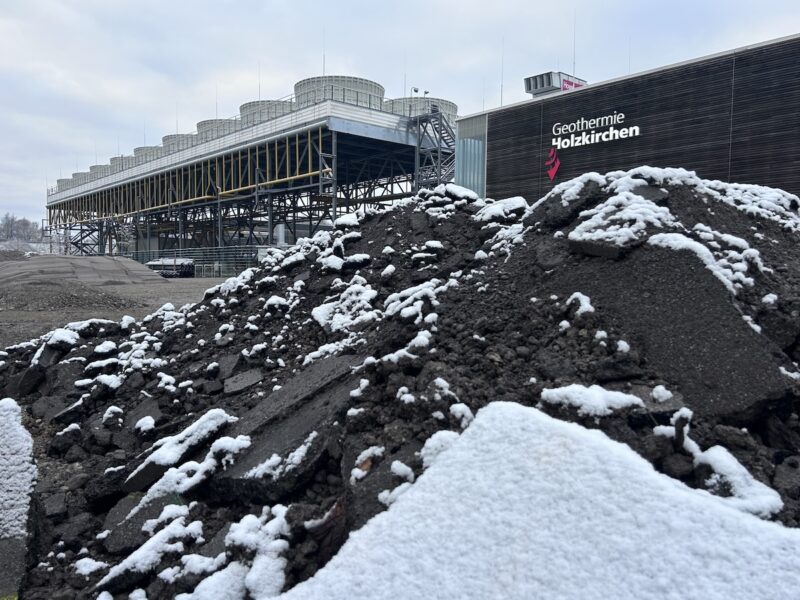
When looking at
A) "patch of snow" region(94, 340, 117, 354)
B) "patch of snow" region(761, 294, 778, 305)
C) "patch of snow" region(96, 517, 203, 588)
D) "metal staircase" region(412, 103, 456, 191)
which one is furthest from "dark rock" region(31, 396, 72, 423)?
"metal staircase" region(412, 103, 456, 191)

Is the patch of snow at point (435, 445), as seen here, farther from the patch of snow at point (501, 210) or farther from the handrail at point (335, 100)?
the handrail at point (335, 100)

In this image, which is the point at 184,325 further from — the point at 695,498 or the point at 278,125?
the point at 278,125

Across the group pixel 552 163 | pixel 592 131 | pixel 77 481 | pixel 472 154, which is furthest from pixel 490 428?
pixel 472 154

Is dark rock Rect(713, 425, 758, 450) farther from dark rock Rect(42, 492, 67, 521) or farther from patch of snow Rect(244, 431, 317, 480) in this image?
dark rock Rect(42, 492, 67, 521)

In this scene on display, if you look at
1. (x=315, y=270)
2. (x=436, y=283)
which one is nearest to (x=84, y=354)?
(x=315, y=270)

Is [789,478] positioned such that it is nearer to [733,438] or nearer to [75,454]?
[733,438]

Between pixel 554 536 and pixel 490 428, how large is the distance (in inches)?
22.7

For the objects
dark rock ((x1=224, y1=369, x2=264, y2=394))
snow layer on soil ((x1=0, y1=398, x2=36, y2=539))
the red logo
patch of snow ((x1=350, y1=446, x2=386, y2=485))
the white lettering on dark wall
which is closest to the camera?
patch of snow ((x1=350, y1=446, x2=386, y2=485))

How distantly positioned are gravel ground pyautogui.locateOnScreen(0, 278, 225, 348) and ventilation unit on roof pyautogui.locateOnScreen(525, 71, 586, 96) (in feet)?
49.0

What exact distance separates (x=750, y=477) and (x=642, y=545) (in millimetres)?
677

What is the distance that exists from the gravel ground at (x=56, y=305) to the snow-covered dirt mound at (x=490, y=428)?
17.0 feet

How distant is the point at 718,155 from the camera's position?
14.3m

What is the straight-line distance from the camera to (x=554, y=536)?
74.3 inches

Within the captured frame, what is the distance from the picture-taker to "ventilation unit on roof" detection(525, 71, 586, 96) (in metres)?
20.1
